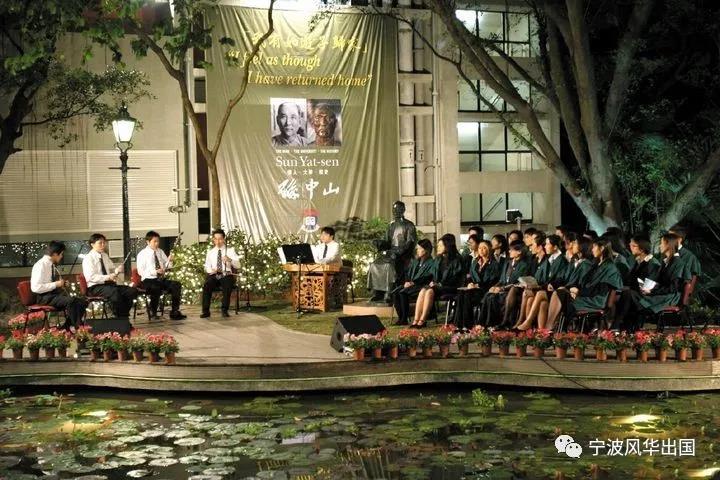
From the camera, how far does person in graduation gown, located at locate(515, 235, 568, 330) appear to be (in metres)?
11.6

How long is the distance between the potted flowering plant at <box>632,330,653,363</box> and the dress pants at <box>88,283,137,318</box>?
6.78 meters

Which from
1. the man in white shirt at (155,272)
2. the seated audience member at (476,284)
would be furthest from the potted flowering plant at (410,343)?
the man in white shirt at (155,272)

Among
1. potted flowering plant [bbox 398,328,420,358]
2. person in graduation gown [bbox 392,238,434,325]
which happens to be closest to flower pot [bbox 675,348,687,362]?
potted flowering plant [bbox 398,328,420,358]

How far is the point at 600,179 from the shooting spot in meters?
15.4

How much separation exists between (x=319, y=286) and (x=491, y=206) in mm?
9358

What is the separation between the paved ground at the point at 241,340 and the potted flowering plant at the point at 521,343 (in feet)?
6.28

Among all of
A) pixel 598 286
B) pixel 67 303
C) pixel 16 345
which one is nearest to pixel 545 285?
pixel 598 286

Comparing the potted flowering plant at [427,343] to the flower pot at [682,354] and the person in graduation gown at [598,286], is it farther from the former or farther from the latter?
the flower pot at [682,354]

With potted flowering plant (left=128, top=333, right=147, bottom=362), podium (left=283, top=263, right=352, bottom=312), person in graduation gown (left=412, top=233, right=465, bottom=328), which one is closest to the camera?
potted flowering plant (left=128, top=333, right=147, bottom=362)

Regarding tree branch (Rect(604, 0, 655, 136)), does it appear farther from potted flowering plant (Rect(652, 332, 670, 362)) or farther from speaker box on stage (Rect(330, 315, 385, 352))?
speaker box on stage (Rect(330, 315, 385, 352))

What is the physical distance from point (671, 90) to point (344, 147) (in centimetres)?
691

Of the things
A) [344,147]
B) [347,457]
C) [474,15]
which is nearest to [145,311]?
[344,147]

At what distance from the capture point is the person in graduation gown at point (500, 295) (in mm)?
12148

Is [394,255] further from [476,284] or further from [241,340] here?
[241,340]
